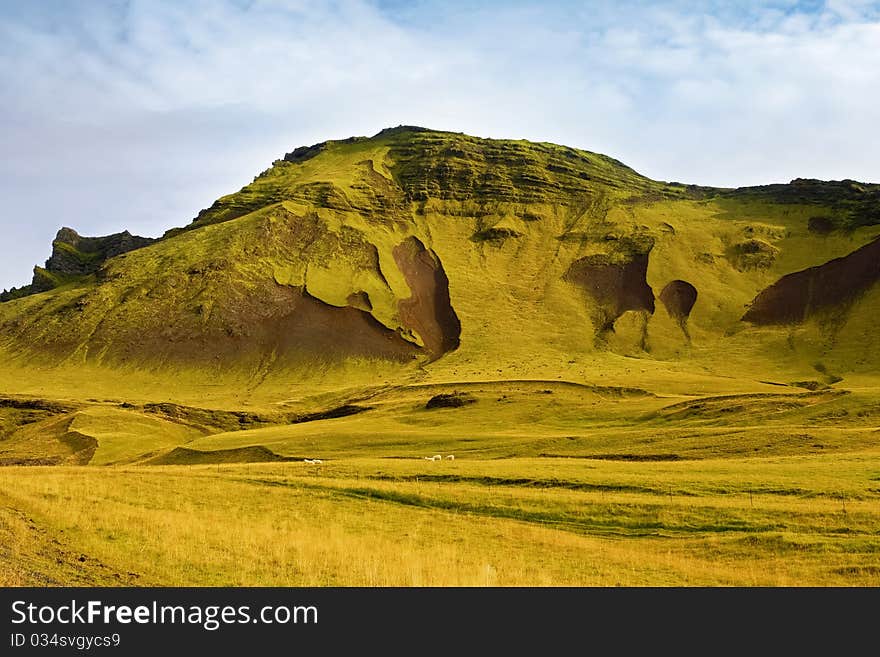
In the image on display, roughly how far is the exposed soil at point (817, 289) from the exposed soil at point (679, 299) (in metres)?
10.1

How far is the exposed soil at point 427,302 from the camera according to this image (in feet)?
A: 474

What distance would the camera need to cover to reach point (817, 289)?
145 meters

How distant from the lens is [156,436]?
8912 cm

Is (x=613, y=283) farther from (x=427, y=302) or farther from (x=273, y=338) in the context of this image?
(x=273, y=338)

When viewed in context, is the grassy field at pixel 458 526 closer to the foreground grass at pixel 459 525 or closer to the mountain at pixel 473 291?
the foreground grass at pixel 459 525

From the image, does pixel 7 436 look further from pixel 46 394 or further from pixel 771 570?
pixel 771 570

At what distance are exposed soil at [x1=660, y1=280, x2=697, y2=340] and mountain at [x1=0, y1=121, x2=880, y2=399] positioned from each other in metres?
0.37

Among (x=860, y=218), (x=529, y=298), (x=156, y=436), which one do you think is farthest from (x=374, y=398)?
(x=860, y=218)

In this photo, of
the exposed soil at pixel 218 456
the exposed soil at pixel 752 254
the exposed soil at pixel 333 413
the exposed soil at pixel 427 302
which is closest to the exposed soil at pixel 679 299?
the exposed soil at pixel 752 254

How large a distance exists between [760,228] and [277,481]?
15379cm

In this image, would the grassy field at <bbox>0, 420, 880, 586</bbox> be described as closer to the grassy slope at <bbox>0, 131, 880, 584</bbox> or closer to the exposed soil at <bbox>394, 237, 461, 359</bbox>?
the grassy slope at <bbox>0, 131, 880, 584</bbox>

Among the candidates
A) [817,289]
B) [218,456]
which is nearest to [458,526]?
[218,456]

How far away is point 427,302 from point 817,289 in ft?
238

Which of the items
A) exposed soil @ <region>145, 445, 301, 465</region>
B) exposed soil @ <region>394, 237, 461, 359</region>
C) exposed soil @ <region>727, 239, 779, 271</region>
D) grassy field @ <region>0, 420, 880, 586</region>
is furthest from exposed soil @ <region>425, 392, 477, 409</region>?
exposed soil @ <region>727, 239, 779, 271</region>
